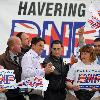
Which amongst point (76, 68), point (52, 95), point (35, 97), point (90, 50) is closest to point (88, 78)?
point (76, 68)

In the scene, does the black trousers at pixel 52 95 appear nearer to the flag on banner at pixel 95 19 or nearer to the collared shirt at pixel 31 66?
the collared shirt at pixel 31 66

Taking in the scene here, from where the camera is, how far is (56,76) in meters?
6.05

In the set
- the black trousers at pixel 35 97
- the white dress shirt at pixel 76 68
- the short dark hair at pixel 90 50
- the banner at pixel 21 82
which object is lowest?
the black trousers at pixel 35 97

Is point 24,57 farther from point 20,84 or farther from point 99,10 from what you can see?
point 99,10

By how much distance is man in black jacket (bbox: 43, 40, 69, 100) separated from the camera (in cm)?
606

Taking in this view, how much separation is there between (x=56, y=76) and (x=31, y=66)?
46 centimetres

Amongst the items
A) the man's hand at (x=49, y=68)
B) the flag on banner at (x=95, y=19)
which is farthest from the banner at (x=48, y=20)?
the man's hand at (x=49, y=68)

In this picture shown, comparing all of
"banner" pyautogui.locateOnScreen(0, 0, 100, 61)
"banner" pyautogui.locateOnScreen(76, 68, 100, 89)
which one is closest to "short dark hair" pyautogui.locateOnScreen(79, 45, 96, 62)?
"banner" pyautogui.locateOnScreen(76, 68, 100, 89)

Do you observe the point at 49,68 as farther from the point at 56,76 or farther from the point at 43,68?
the point at 56,76

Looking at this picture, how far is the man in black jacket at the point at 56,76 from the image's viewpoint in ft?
19.9

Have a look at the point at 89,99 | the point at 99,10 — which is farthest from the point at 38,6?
the point at 89,99

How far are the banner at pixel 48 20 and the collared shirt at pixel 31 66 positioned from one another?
93.5 inches

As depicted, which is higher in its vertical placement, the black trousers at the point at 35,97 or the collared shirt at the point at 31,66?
the collared shirt at the point at 31,66

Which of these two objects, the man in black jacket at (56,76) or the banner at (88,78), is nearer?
the banner at (88,78)
